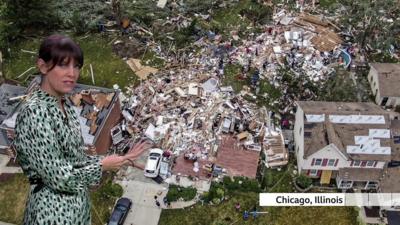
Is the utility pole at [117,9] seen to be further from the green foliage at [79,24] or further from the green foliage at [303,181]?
the green foliage at [303,181]

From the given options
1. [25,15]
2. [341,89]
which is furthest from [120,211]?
[25,15]

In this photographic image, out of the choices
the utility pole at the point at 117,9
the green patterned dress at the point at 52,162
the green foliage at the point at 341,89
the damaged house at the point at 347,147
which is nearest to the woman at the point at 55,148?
the green patterned dress at the point at 52,162

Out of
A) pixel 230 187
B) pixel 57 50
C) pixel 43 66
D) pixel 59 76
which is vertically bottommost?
pixel 230 187

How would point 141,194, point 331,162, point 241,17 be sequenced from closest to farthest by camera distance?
point 331,162 → point 141,194 → point 241,17

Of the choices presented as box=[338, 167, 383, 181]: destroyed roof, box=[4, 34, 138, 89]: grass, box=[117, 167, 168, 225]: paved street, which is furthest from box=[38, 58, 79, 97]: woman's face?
box=[4, 34, 138, 89]: grass

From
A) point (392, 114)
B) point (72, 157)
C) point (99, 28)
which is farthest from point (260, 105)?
point (72, 157)

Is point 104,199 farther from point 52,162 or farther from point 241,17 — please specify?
point 52,162
